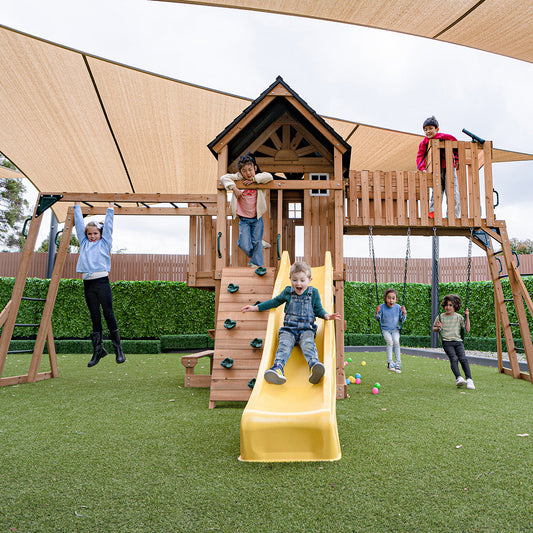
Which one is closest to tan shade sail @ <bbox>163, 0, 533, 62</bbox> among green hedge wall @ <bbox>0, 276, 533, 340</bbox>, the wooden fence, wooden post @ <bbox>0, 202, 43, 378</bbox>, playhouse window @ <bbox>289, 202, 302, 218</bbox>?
playhouse window @ <bbox>289, 202, 302, 218</bbox>

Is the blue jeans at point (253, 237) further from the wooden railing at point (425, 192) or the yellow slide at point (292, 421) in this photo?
the yellow slide at point (292, 421)

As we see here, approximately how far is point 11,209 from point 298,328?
93.5 feet

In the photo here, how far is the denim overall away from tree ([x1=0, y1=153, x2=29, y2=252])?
27928 mm

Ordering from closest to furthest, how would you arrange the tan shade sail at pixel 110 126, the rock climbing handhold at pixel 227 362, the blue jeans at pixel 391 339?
the rock climbing handhold at pixel 227 362 < the blue jeans at pixel 391 339 < the tan shade sail at pixel 110 126

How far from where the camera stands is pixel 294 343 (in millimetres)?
4555

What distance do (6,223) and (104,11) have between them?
22.8 metres

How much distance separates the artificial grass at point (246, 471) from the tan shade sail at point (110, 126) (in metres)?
6.73

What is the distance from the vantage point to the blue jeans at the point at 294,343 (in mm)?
4186

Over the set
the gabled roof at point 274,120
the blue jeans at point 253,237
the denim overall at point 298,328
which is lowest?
the denim overall at point 298,328

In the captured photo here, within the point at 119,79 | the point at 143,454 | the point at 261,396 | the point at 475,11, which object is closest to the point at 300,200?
the point at 475,11

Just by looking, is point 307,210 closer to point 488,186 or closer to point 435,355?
point 488,186

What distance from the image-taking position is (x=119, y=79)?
956 cm

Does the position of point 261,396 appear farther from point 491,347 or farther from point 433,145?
point 491,347

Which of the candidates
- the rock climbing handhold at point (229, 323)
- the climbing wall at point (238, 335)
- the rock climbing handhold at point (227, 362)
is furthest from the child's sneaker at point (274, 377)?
the rock climbing handhold at point (229, 323)
